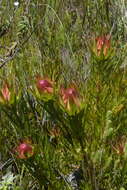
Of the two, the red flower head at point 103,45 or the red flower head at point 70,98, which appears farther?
the red flower head at point 103,45

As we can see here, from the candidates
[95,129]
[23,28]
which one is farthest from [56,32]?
[95,129]

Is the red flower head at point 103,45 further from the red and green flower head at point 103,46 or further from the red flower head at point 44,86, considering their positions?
the red flower head at point 44,86

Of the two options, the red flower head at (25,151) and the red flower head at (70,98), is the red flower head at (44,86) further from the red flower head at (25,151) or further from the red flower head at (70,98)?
the red flower head at (25,151)

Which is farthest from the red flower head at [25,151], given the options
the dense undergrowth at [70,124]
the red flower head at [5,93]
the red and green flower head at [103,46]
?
the red and green flower head at [103,46]

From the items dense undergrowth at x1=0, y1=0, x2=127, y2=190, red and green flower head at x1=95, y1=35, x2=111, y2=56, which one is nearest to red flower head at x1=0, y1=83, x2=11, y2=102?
dense undergrowth at x1=0, y1=0, x2=127, y2=190

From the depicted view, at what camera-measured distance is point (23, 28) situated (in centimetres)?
225

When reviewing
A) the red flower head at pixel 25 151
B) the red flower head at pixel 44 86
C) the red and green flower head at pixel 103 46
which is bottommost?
the red flower head at pixel 25 151

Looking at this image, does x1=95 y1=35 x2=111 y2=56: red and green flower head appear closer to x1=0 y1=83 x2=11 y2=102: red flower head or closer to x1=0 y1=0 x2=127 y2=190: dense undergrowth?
x1=0 y1=0 x2=127 y2=190: dense undergrowth

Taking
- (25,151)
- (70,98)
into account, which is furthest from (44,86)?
(25,151)

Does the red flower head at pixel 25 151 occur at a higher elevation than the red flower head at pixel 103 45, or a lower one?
lower

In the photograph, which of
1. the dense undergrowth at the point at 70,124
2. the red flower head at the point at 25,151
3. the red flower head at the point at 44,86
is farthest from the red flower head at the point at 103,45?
the red flower head at the point at 25,151

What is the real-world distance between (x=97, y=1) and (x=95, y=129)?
1313mm

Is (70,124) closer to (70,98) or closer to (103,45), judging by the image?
(70,98)

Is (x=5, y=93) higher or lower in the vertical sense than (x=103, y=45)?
lower
